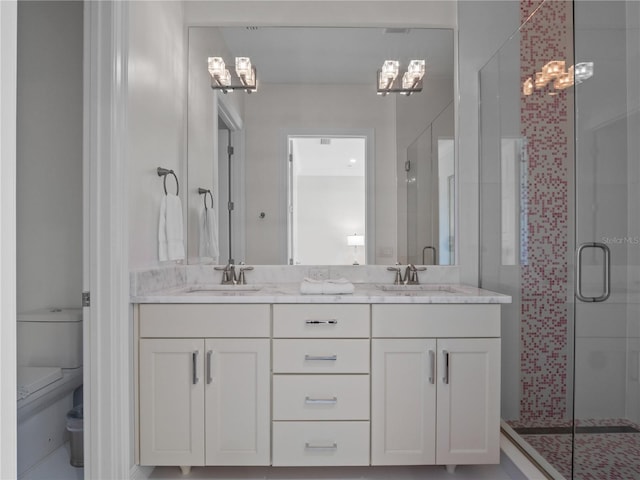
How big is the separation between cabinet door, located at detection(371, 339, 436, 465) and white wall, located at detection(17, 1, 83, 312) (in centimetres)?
177

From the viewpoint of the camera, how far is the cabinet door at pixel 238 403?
1.68 meters

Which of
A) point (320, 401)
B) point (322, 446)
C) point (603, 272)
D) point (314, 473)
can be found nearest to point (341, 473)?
point (314, 473)

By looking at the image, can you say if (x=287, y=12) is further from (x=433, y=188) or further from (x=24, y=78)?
(x=24, y=78)

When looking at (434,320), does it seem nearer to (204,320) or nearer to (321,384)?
(321,384)

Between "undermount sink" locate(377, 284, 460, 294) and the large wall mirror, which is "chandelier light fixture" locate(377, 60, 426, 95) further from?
"undermount sink" locate(377, 284, 460, 294)

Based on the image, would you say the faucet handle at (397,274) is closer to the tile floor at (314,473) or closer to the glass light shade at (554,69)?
the tile floor at (314,473)

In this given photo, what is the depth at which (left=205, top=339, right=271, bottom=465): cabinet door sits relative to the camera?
5.51ft

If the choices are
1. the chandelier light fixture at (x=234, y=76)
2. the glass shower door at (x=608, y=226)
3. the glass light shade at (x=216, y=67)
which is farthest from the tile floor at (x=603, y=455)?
the glass light shade at (x=216, y=67)

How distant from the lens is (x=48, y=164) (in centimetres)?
226

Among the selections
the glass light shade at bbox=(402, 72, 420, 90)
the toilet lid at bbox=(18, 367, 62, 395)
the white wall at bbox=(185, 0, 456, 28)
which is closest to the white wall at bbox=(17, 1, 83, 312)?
the toilet lid at bbox=(18, 367, 62, 395)

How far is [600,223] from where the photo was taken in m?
1.67

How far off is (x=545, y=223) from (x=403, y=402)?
3.55ft

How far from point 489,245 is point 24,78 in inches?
111
